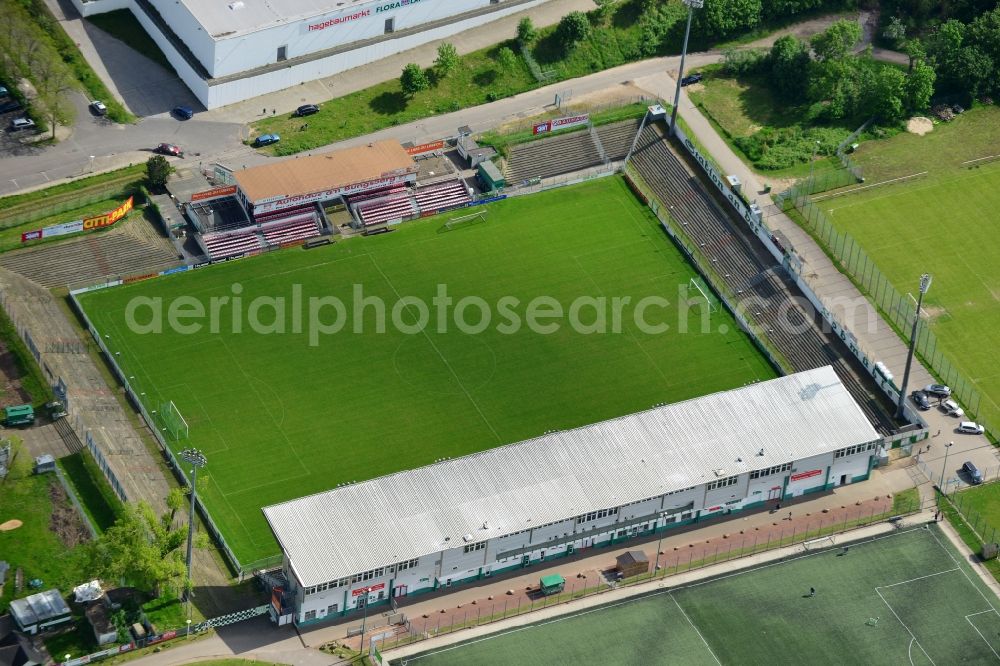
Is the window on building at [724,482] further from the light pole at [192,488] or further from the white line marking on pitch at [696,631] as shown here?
the light pole at [192,488]

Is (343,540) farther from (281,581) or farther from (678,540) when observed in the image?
(678,540)

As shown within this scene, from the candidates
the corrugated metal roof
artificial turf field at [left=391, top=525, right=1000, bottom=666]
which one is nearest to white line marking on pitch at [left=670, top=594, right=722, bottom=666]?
artificial turf field at [left=391, top=525, right=1000, bottom=666]

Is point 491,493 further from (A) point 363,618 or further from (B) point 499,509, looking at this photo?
(A) point 363,618

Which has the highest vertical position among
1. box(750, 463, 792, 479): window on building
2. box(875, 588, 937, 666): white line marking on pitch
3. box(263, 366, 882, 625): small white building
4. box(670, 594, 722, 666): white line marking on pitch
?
box(263, 366, 882, 625): small white building

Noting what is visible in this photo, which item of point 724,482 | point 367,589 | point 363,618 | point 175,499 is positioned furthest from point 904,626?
point 175,499

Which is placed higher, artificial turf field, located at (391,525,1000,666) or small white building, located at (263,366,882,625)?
small white building, located at (263,366,882,625)

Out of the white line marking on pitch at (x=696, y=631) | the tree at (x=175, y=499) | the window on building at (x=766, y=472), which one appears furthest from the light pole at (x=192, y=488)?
the window on building at (x=766, y=472)

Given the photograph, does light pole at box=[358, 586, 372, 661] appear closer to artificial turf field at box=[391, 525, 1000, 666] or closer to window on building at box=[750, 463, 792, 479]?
artificial turf field at box=[391, 525, 1000, 666]
